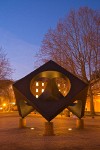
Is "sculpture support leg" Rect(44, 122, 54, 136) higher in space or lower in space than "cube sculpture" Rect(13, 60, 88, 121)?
lower

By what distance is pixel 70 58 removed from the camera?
3406 centimetres

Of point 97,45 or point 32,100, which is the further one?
point 97,45

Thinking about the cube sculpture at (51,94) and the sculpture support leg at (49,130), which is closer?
the sculpture support leg at (49,130)

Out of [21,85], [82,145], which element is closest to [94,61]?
[21,85]

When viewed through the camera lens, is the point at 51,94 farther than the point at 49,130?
Yes

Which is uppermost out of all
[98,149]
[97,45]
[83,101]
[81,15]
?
[81,15]

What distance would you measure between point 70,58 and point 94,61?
2785 millimetres

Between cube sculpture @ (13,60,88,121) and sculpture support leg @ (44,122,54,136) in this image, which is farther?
cube sculpture @ (13,60,88,121)

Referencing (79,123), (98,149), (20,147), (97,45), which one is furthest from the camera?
(97,45)

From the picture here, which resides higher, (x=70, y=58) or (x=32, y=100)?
(x=70, y=58)

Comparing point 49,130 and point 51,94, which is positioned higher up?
point 51,94

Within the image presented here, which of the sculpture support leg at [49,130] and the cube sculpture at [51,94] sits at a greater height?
the cube sculpture at [51,94]

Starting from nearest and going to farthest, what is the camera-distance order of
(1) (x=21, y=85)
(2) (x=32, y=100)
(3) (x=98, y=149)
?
1. (3) (x=98, y=149)
2. (2) (x=32, y=100)
3. (1) (x=21, y=85)

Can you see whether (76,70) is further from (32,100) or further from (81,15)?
(32,100)
